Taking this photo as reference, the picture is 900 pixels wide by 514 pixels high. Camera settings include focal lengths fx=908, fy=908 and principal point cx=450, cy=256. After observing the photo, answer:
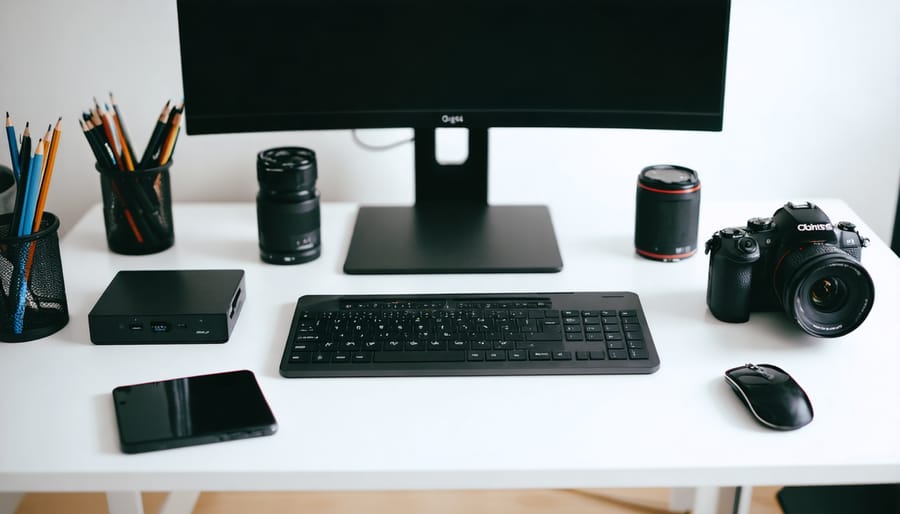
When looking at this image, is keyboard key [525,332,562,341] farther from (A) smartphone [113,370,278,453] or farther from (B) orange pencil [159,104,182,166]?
(B) orange pencil [159,104,182,166]

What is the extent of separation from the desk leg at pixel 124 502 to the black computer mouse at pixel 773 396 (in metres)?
0.89

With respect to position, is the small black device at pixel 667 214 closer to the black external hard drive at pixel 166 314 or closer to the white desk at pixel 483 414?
the white desk at pixel 483 414

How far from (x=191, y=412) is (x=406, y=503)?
87cm

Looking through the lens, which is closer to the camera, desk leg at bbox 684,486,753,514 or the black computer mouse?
the black computer mouse

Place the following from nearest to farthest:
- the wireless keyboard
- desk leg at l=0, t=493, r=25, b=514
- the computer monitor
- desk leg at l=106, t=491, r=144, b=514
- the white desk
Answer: the white desk, the wireless keyboard, the computer monitor, desk leg at l=106, t=491, r=144, b=514, desk leg at l=0, t=493, r=25, b=514

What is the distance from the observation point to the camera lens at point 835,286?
1.03m

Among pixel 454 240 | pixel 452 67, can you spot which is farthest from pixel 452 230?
pixel 452 67

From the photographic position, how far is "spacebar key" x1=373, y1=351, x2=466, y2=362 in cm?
101

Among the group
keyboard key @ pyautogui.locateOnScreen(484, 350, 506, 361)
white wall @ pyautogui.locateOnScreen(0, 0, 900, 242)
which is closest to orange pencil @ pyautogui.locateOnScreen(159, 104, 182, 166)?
white wall @ pyautogui.locateOnScreen(0, 0, 900, 242)

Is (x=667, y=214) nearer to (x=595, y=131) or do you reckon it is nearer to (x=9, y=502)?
(x=595, y=131)

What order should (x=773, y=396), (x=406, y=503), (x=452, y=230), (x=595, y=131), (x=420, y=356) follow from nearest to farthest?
(x=773, y=396) < (x=420, y=356) < (x=452, y=230) < (x=595, y=131) < (x=406, y=503)

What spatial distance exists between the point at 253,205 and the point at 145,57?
0.30 meters

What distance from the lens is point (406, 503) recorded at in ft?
5.62

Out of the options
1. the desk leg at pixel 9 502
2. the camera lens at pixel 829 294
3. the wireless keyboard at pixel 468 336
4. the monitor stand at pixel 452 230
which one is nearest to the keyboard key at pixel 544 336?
the wireless keyboard at pixel 468 336
